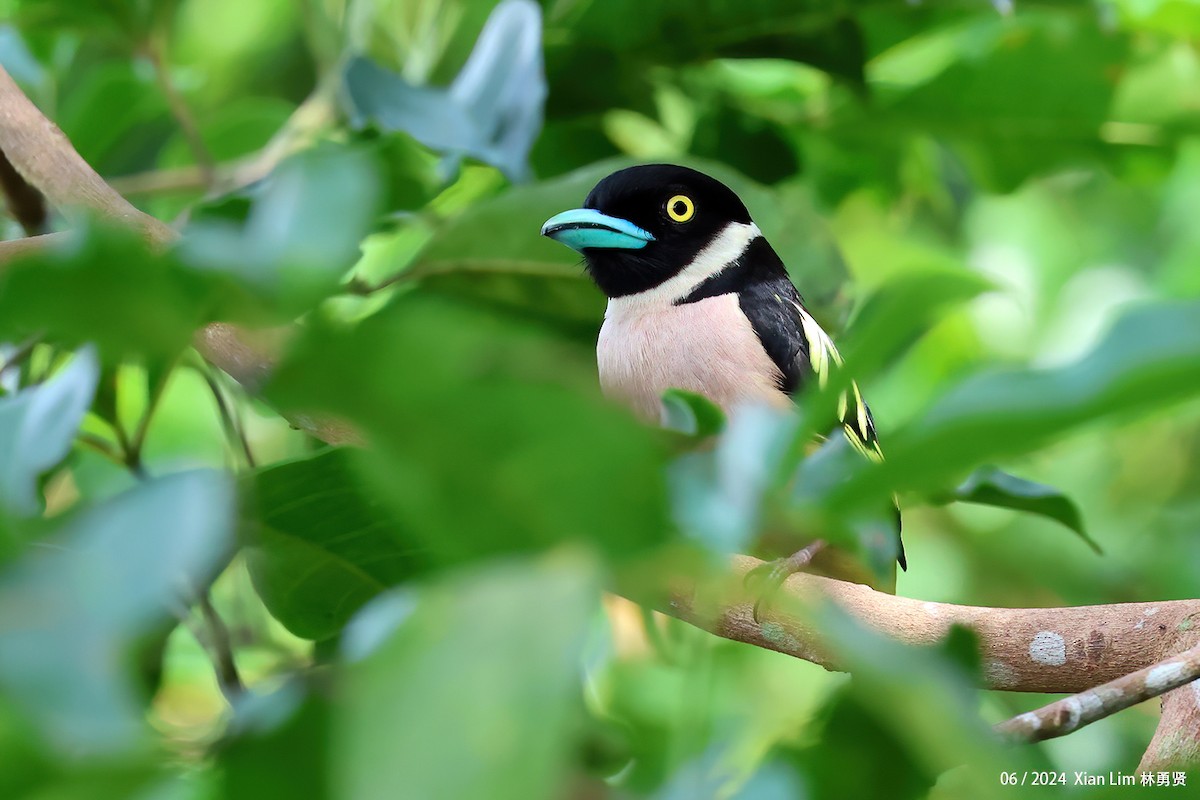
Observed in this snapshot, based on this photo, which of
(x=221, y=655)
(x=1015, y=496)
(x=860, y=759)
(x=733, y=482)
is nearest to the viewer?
(x=733, y=482)

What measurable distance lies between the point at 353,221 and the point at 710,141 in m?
1.81

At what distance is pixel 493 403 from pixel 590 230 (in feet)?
5.16

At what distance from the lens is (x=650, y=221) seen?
242 cm

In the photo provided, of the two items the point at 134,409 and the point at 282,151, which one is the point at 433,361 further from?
the point at 134,409

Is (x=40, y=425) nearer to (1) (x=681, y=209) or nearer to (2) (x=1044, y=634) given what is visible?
(2) (x=1044, y=634)

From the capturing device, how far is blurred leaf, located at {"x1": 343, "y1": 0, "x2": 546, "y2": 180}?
191 cm

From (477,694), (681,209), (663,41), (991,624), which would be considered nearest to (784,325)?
(681,209)

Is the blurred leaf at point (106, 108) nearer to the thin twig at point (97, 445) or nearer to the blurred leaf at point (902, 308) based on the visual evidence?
the thin twig at point (97, 445)

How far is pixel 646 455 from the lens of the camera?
1.88 feet

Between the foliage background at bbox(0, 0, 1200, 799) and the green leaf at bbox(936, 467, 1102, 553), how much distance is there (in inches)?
9.1

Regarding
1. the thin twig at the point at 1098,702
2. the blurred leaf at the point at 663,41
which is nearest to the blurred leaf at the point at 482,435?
the thin twig at the point at 1098,702

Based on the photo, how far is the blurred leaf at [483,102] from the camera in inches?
75.0

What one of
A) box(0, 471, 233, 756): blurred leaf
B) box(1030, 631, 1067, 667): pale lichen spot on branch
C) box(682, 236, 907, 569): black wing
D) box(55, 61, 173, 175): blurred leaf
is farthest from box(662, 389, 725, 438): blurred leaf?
box(55, 61, 173, 175): blurred leaf

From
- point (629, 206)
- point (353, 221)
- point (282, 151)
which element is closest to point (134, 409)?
point (282, 151)
